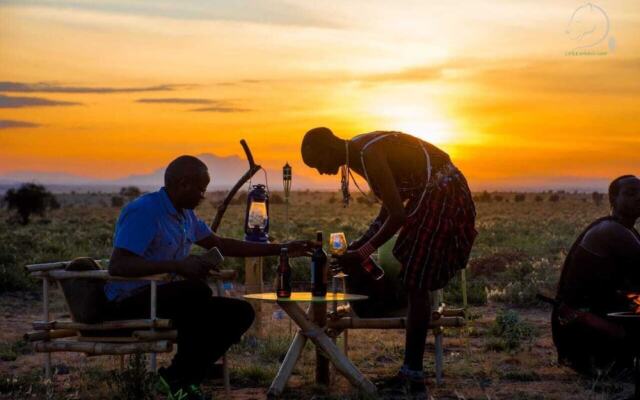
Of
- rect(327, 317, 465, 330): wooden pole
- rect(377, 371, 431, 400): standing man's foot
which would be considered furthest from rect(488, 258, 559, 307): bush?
rect(377, 371, 431, 400): standing man's foot

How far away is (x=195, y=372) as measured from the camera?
6352 mm

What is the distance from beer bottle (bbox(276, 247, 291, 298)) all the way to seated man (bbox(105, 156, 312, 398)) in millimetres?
437

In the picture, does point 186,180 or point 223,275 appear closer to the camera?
point 186,180

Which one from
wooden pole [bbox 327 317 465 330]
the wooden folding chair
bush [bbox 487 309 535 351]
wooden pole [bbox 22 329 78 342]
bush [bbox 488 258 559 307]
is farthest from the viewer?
bush [bbox 488 258 559 307]

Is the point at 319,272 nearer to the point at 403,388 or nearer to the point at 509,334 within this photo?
the point at 403,388

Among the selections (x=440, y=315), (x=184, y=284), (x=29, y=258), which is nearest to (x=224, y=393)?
(x=184, y=284)

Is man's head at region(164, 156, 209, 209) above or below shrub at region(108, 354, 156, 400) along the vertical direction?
above

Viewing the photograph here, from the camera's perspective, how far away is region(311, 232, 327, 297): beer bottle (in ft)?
23.0

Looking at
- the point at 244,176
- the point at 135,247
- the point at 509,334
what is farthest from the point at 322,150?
the point at 509,334

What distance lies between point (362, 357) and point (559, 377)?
191cm

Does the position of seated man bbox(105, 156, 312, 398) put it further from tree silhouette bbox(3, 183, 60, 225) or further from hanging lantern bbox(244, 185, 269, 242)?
tree silhouette bbox(3, 183, 60, 225)

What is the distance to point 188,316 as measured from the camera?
6.39 m

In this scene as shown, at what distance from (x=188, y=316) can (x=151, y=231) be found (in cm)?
66

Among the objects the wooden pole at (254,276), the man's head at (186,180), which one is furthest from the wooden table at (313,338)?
the wooden pole at (254,276)
